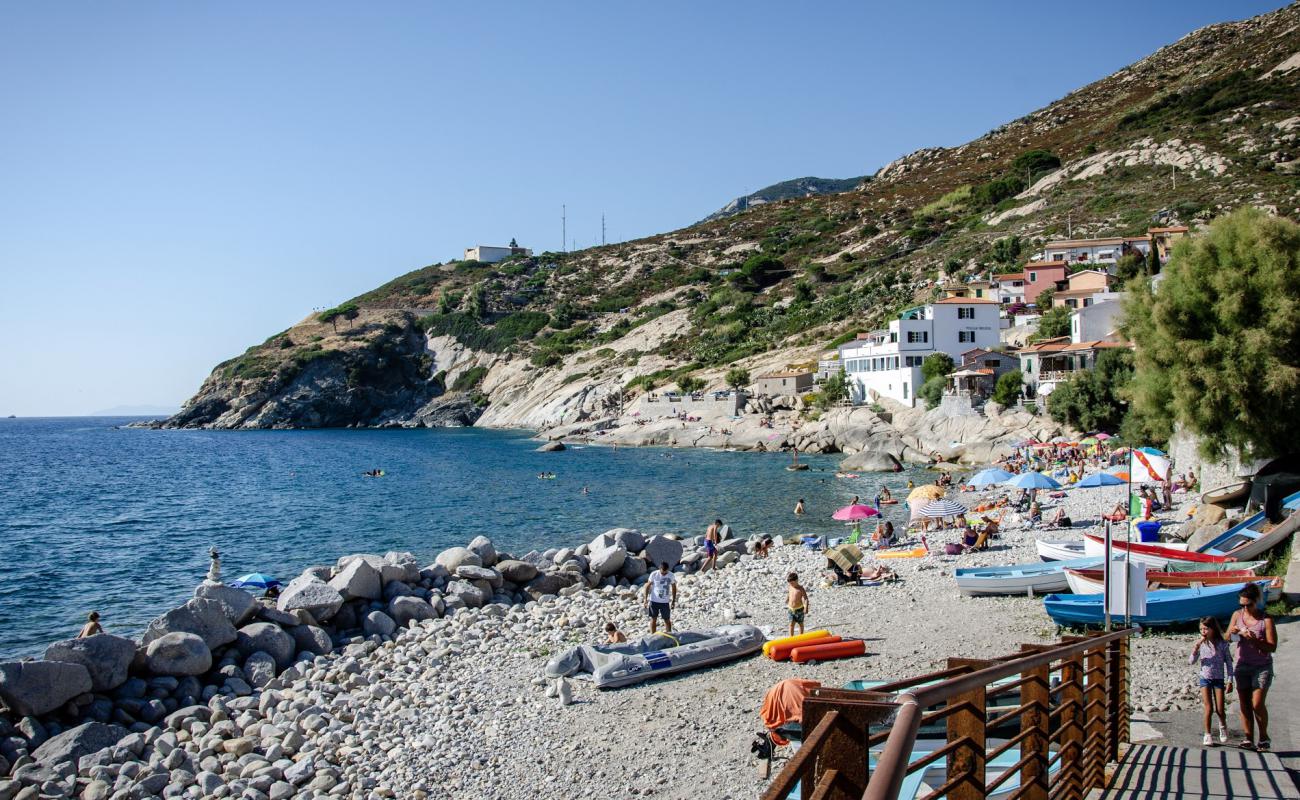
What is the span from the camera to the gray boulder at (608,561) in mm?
24719

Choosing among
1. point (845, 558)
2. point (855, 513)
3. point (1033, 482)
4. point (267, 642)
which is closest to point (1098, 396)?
point (1033, 482)

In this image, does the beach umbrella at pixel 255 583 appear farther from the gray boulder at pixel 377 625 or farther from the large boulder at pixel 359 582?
the gray boulder at pixel 377 625

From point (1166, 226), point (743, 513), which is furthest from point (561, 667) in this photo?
point (1166, 226)

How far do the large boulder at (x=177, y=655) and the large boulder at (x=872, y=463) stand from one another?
44.3 m

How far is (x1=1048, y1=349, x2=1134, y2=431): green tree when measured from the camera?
5081cm

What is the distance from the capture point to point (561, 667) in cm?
1535

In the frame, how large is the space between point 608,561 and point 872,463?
111 feet

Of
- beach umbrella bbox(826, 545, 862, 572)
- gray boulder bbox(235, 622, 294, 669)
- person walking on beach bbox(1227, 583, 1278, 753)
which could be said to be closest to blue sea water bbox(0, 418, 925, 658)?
gray boulder bbox(235, 622, 294, 669)

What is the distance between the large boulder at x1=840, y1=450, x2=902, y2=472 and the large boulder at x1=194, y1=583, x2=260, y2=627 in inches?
1662

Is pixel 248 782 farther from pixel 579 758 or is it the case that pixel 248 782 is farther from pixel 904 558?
pixel 904 558

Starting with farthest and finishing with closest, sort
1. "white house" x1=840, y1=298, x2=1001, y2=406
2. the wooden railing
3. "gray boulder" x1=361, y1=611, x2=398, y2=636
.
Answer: "white house" x1=840, y1=298, x2=1001, y2=406
"gray boulder" x1=361, y1=611, x2=398, y2=636
the wooden railing

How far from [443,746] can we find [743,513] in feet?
90.2

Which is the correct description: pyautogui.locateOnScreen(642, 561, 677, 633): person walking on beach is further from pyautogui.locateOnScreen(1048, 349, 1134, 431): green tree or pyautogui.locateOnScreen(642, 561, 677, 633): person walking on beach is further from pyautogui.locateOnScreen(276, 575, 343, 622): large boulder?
pyautogui.locateOnScreen(1048, 349, 1134, 431): green tree

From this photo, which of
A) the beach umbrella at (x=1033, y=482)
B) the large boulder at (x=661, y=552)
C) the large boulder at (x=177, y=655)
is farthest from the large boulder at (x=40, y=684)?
the beach umbrella at (x=1033, y=482)
